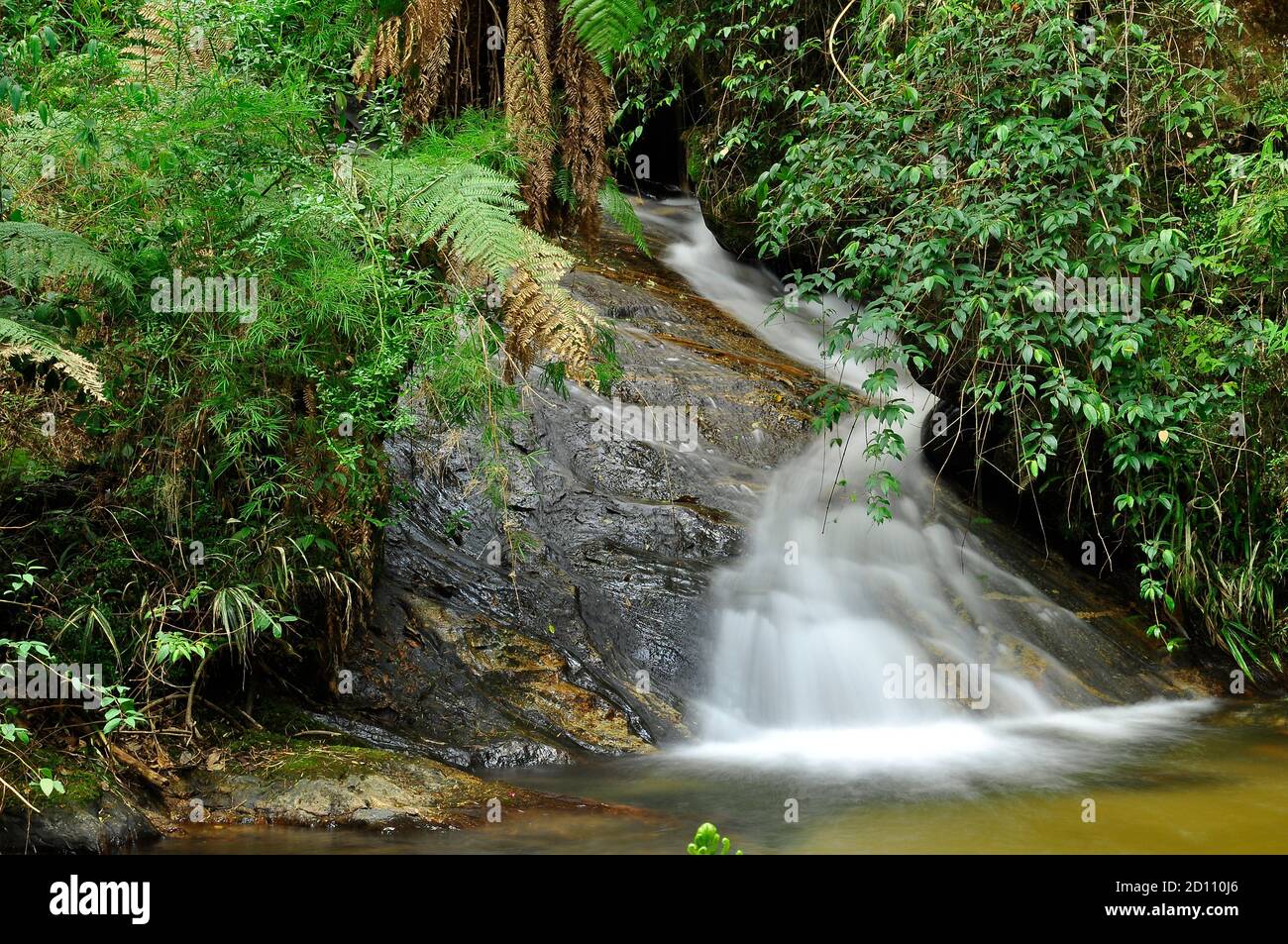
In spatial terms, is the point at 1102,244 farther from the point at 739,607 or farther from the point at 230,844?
the point at 230,844

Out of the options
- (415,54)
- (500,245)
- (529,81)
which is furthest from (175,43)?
(500,245)

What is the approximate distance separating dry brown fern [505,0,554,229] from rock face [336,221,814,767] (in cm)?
83

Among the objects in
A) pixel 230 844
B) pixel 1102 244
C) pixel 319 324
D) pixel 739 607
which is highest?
pixel 1102 244

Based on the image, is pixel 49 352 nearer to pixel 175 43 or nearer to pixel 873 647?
pixel 175 43

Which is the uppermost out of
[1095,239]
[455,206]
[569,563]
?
[1095,239]

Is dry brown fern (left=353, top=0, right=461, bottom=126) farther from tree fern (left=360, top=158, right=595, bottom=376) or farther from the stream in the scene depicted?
the stream

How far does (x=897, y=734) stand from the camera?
6047 millimetres

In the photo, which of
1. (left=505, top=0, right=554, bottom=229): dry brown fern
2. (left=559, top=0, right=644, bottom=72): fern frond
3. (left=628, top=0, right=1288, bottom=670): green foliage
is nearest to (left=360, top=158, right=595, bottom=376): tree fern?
(left=505, top=0, right=554, bottom=229): dry brown fern

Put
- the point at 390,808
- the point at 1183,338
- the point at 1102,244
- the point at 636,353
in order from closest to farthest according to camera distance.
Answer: the point at 390,808 → the point at 1102,244 → the point at 1183,338 → the point at 636,353

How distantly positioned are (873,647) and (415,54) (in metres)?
4.24

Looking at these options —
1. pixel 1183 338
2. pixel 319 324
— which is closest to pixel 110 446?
pixel 319 324

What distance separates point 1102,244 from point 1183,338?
912 millimetres

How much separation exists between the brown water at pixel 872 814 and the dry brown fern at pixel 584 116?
2565 millimetres

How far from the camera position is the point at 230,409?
166 inches
